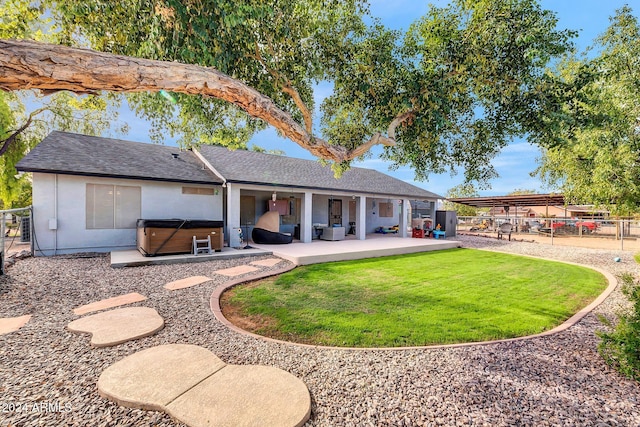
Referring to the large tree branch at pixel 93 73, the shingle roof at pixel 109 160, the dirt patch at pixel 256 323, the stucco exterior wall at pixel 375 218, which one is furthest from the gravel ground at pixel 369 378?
the stucco exterior wall at pixel 375 218

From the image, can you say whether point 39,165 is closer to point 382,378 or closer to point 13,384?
point 13,384

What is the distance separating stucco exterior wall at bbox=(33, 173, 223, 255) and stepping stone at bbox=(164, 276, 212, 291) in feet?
18.8

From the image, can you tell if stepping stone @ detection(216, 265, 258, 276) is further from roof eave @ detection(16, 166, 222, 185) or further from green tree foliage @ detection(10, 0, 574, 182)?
roof eave @ detection(16, 166, 222, 185)

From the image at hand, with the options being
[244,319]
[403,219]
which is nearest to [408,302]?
[244,319]

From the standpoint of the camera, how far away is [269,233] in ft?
39.5

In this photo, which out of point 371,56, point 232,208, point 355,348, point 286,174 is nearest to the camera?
point 355,348

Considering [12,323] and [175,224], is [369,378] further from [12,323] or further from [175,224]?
[175,224]

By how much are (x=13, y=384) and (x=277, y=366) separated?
2.42 m

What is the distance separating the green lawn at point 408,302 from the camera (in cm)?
396

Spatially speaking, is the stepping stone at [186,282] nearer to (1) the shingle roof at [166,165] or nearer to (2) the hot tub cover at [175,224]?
(2) the hot tub cover at [175,224]

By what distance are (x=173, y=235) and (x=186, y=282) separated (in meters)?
3.29

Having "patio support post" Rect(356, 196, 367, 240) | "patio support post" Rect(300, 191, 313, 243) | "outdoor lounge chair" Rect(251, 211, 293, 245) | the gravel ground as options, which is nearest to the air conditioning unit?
"outdoor lounge chair" Rect(251, 211, 293, 245)

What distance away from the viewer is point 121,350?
10.4 feet

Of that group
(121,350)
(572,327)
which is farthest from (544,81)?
(121,350)
